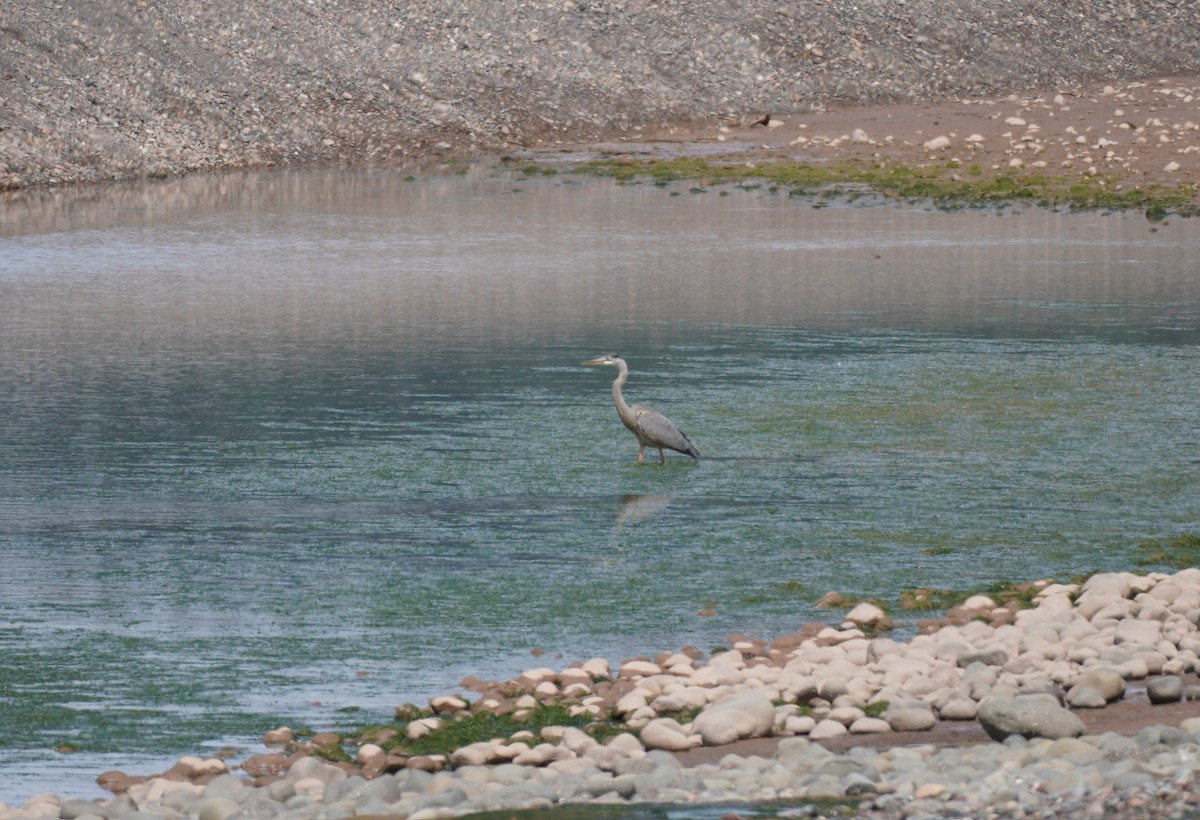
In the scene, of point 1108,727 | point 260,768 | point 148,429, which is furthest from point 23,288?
point 1108,727

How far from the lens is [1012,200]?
136ft

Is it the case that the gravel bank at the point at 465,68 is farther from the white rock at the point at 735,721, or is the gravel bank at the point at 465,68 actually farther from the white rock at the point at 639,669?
the white rock at the point at 735,721

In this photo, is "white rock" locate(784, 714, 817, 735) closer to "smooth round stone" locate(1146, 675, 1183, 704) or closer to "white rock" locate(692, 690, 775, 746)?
"white rock" locate(692, 690, 775, 746)

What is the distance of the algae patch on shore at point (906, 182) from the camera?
40531mm

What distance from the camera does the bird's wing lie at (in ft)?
60.1

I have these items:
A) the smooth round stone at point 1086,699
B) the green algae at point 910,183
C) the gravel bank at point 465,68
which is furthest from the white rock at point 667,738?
the gravel bank at point 465,68

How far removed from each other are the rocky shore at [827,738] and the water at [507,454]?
29.2 inches

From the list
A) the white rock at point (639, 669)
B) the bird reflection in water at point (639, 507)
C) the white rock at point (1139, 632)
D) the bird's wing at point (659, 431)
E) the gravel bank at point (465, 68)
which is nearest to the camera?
the white rock at point (1139, 632)

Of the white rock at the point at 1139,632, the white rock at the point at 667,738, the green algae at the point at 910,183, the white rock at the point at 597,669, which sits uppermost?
the green algae at the point at 910,183

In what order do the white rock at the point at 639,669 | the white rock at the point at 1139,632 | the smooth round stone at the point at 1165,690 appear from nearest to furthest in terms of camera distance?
the smooth round stone at the point at 1165,690
the white rock at the point at 1139,632
the white rock at the point at 639,669

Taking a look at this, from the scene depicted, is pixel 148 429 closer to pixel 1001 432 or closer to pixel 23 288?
pixel 1001 432

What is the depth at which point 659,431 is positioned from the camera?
18.3 m

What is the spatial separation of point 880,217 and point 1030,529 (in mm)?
24233

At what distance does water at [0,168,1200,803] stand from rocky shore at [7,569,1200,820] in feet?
2.43
